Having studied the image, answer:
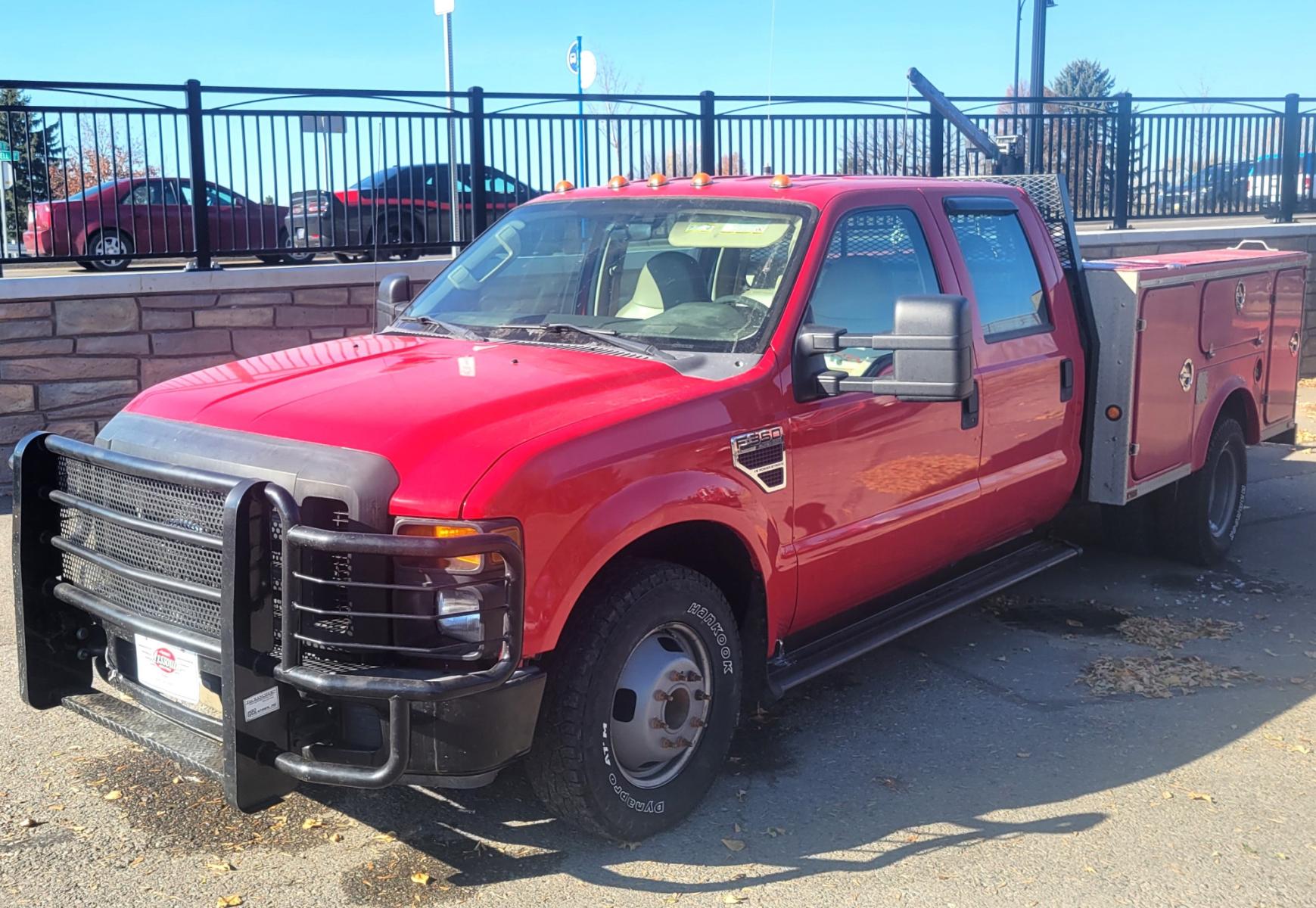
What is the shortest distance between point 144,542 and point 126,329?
5449 mm

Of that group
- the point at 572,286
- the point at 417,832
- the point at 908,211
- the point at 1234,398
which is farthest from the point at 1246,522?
the point at 417,832

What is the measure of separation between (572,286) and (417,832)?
2.06m

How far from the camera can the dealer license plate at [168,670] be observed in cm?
353

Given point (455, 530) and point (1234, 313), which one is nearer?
point (455, 530)

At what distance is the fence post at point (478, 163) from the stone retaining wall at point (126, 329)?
1327 millimetres

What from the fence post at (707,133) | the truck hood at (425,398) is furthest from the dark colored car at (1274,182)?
the truck hood at (425,398)

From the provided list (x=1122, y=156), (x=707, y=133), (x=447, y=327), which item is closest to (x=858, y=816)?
(x=447, y=327)

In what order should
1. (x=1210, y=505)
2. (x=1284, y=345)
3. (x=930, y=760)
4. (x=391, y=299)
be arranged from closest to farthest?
(x=930, y=760) → (x=391, y=299) → (x=1210, y=505) → (x=1284, y=345)

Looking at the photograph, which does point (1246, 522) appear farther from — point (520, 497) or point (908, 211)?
point (520, 497)

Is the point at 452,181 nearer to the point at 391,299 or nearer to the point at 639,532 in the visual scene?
the point at 391,299

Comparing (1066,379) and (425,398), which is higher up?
(425,398)

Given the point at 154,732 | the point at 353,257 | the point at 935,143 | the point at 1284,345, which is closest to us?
the point at 154,732

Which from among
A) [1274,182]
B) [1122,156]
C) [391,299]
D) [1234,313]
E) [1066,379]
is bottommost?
[1066,379]

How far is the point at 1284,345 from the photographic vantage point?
7.59 meters
